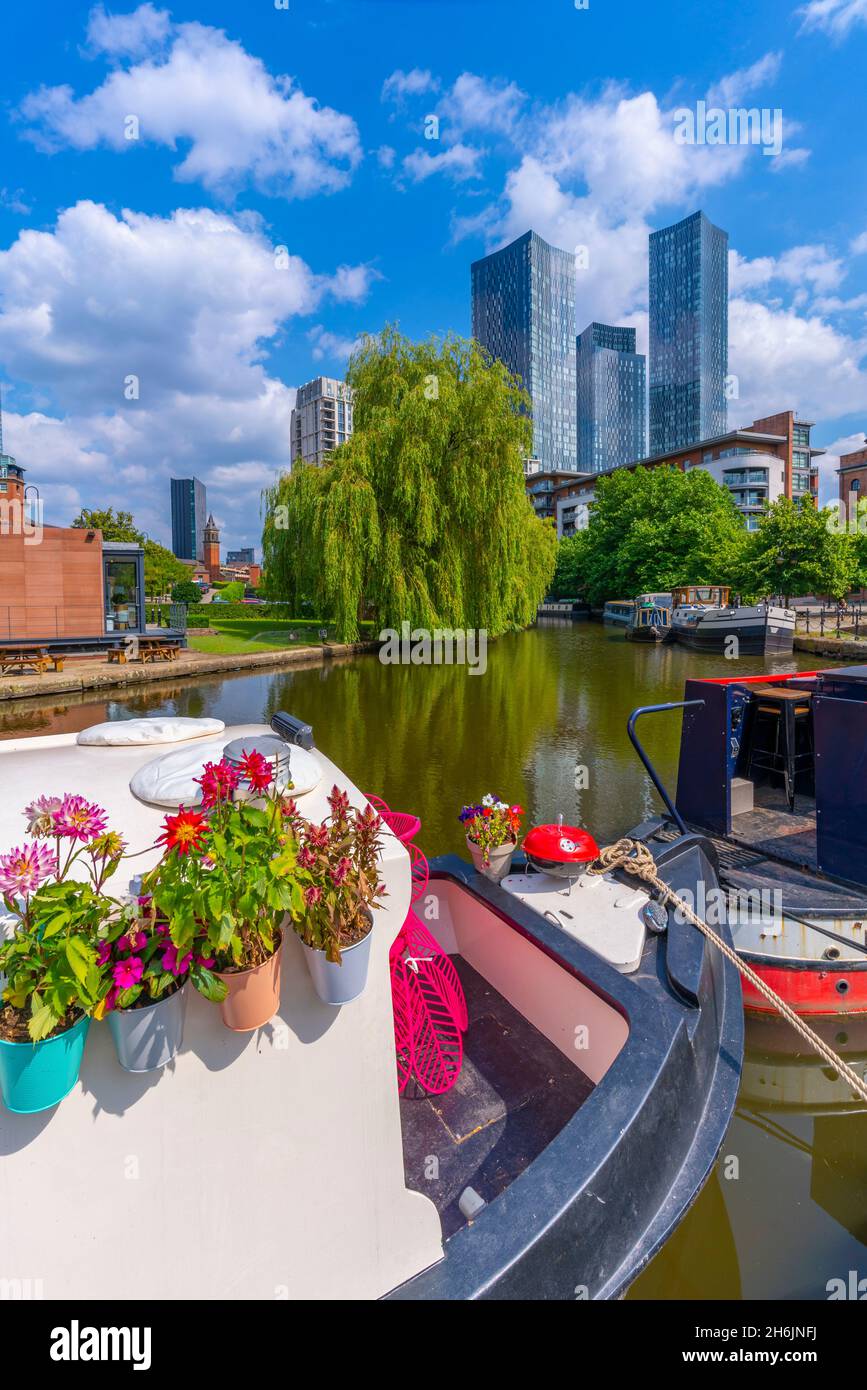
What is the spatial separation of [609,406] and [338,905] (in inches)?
8541

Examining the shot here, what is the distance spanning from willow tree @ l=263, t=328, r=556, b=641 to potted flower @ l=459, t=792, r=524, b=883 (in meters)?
19.4

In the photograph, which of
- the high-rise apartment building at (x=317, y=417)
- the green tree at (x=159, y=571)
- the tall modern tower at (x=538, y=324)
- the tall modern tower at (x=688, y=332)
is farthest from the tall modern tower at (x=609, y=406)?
the green tree at (x=159, y=571)

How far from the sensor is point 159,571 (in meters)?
46.1

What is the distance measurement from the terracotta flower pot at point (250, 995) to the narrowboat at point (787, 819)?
378 cm

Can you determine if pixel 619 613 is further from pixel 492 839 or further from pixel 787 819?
pixel 492 839

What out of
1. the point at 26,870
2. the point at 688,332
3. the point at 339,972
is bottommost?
the point at 339,972

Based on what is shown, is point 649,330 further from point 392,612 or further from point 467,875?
point 467,875

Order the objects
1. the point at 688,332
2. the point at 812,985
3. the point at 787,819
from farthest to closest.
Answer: the point at 688,332
the point at 787,819
the point at 812,985

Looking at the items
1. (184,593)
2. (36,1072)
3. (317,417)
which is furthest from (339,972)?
(317,417)

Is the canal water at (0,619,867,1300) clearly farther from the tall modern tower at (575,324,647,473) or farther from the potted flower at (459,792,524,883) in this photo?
the tall modern tower at (575,324,647,473)

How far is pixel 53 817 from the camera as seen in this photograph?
1.65 meters

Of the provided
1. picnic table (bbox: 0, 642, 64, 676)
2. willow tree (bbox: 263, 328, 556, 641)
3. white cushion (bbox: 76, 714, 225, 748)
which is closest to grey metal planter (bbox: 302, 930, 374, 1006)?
white cushion (bbox: 76, 714, 225, 748)
